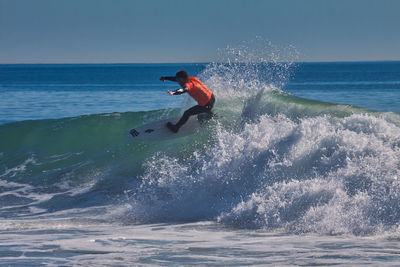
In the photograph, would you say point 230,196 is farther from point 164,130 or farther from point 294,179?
point 164,130

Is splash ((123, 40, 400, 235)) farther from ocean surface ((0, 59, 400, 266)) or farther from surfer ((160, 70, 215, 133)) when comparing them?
surfer ((160, 70, 215, 133))

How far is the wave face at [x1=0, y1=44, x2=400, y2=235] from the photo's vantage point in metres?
7.24

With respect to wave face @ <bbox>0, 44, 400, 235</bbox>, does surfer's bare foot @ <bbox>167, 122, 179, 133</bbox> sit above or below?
above

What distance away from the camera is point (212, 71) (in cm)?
1435

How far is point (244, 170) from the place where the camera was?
29.1 feet

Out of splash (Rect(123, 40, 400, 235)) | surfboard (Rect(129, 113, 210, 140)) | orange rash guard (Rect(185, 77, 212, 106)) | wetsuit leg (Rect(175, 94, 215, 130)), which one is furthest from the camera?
surfboard (Rect(129, 113, 210, 140))

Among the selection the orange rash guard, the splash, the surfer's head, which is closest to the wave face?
the splash

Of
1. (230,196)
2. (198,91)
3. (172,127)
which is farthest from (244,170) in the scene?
(172,127)

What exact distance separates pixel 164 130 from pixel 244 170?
10.1ft

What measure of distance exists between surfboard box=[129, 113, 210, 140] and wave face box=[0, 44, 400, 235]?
9.5 inches

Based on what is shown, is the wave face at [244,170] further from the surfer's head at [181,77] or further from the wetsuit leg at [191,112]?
the surfer's head at [181,77]

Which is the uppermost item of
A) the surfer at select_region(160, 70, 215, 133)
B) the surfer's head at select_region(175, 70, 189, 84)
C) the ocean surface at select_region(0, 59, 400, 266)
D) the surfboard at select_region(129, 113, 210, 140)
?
the surfer's head at select_region(175, 70, 189, 84)

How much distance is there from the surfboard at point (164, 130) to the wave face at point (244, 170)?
0.79 ft

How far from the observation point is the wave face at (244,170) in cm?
724
